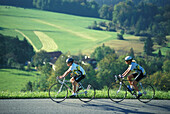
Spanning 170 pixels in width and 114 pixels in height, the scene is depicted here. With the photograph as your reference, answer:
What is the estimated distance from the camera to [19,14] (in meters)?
155

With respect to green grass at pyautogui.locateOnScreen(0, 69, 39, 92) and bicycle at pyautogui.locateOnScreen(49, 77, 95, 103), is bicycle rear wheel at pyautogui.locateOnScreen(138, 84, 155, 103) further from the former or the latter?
green grass at pyautogui.locateOnScreen(0, 69, 39, 92)

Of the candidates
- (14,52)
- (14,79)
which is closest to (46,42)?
(14,52)

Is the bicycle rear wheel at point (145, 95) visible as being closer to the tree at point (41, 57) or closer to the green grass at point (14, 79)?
the green grass at point (14, 79)

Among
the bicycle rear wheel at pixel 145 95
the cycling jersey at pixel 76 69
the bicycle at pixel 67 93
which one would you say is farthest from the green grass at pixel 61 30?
the bicycle rear wheel at pixel 145 95

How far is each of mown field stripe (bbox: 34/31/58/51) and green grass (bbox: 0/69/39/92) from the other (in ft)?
111

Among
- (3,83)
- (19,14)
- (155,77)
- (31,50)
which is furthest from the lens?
(19,14)

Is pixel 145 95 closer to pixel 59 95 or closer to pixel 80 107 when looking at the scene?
pixel 80 107

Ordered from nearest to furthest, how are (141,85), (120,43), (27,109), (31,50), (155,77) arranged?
(27,109) < (141,85) < (155,77) < (31,50) < (120,43)

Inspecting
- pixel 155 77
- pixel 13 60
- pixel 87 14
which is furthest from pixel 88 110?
pixel 87 14

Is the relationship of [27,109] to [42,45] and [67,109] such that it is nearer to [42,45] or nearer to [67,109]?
[67,109]

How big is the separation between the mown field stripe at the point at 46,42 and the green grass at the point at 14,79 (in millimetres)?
33810

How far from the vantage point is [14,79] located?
77.4 metres

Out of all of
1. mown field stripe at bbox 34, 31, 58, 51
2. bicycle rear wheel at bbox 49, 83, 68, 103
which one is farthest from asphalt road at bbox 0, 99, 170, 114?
mown field stripe at bbox 34, 31, 58, 51

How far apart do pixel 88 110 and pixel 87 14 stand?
187238mm
